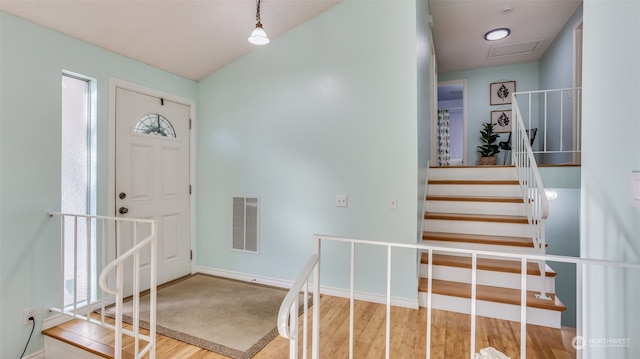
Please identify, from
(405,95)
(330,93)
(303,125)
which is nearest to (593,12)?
(405,95)

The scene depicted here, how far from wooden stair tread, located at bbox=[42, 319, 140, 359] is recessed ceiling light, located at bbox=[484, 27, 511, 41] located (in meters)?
5.37

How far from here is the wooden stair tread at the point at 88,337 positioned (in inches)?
82.6

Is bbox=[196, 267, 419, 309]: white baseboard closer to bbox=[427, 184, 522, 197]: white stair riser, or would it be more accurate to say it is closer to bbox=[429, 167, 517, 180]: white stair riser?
bbox=[427, 184, 522, 197]: white stair riser

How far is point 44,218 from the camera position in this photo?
7.84 ft

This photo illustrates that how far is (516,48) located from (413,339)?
A: 15.6 feet

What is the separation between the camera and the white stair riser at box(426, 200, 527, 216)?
324 cm

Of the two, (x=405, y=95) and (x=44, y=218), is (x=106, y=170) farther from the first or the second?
(x=405, y=95)

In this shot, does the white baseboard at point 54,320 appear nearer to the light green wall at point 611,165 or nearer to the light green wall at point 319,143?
the light green wall at point 319,143

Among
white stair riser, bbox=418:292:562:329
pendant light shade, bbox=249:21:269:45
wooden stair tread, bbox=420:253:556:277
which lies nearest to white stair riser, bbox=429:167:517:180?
wooden stair tread, bbox=420:253:556:277

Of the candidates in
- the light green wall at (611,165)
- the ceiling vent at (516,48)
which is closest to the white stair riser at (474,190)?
the light green wall at (611,165)

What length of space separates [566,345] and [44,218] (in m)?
4.03

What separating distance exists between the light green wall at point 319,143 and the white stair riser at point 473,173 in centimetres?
91

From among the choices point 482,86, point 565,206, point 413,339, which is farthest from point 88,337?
point 482,86

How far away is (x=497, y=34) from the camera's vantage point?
167 inches
